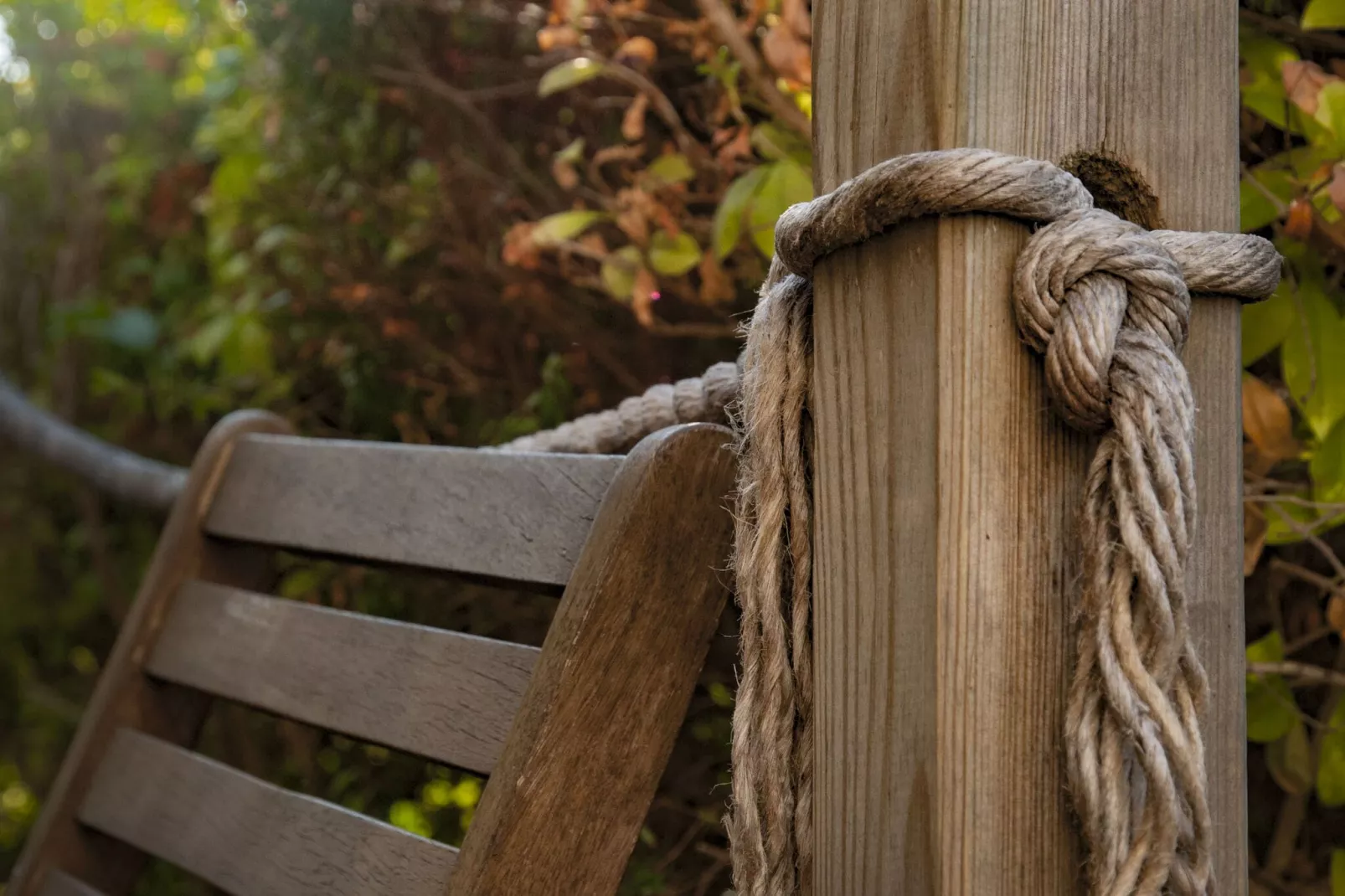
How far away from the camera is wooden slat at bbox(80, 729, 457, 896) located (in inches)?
35.0

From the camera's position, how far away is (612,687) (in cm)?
79

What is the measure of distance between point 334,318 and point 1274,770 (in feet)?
5.78

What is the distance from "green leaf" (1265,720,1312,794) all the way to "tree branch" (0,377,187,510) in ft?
Result: 5.35

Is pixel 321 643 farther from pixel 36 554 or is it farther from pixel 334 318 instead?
pixel 36 554

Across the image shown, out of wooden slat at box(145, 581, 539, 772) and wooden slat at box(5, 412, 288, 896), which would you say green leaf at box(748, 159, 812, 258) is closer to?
wooden slat at box(145, 581, 539, 772)

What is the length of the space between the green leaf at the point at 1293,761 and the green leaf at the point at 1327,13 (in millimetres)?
664

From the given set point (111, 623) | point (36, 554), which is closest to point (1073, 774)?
point (111, 623)

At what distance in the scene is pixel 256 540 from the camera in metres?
1.28

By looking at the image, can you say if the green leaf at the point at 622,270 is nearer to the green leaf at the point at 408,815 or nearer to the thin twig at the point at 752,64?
the thin twig at the point at 752,64

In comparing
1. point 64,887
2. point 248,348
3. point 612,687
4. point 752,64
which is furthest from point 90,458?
point 612,687

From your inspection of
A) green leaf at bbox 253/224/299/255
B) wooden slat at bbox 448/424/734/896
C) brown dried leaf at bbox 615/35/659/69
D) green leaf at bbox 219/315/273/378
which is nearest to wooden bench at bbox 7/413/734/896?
wooden slat at bbox 448/424/734/896

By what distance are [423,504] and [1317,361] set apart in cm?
80

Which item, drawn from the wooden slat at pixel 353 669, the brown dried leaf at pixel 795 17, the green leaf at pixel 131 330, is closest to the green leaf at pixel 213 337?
the green leaf at pixel 131 330

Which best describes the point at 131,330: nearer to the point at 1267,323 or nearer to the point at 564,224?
the point at 564,224
